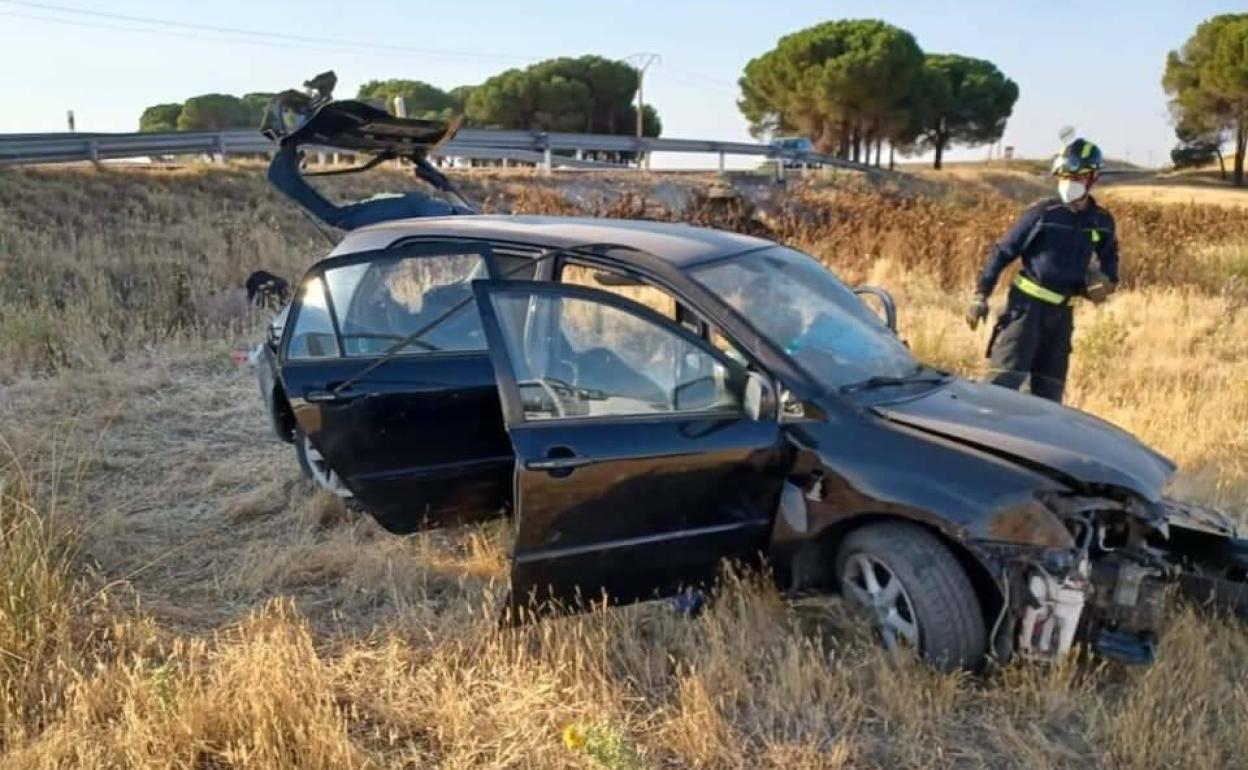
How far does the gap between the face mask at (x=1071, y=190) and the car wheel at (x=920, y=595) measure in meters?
3.35

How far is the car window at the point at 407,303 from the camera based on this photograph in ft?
14.0

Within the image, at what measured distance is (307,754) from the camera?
9.30 ft

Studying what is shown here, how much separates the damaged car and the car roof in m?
0.03

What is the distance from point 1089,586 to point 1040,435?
542 millimetres

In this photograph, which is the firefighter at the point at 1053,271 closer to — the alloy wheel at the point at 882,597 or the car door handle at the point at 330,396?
the alloy wheel at the point at 882,597

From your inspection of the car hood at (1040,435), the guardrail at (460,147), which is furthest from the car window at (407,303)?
the guardrail at (460,147)

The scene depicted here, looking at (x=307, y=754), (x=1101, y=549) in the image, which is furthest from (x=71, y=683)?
(x=1101, y=549)

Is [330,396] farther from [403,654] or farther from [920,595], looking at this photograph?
[920,595]

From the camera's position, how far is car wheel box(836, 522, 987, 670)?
3.21m

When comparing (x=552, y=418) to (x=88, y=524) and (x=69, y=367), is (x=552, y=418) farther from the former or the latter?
(x=69, y=367)

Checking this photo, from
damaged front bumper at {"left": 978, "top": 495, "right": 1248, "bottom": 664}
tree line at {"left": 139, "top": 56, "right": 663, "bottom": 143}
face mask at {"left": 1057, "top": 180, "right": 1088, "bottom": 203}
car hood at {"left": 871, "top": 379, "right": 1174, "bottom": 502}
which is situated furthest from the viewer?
tree line at {"left": 139, "top": 56, "right": 663, "bottom": 143}

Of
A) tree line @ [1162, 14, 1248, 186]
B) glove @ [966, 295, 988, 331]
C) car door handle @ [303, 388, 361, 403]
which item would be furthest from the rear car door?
tree line @ [1162, 14, 1248, 186]

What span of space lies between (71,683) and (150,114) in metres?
69.1

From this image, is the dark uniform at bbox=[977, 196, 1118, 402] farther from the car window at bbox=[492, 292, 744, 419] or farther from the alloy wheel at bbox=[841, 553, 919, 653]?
the car window at bbox=[492, 292, 744, 419]
